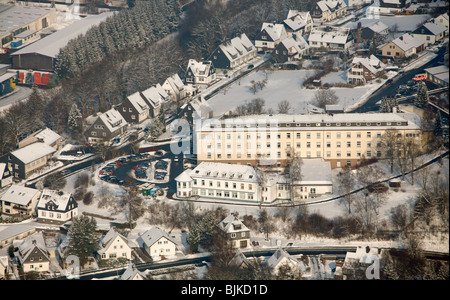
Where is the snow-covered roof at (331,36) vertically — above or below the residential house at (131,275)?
above

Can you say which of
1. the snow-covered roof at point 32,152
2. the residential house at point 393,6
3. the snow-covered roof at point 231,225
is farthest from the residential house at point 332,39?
the snow-covered roof at point 231,225

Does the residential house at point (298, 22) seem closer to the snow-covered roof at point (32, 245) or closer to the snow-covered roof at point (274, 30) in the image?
the snow-covered roof at point (274, 30)

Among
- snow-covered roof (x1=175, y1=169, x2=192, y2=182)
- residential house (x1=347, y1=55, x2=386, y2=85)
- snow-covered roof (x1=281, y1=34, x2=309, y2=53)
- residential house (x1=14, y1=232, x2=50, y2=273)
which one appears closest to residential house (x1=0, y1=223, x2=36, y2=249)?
residential house (x1=14, y1=232, x2=50, y2=273)

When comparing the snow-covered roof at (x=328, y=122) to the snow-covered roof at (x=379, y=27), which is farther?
the snow-covered roof at (x=379, y=27)

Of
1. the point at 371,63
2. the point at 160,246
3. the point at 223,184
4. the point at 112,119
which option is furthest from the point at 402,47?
the point at 160,246

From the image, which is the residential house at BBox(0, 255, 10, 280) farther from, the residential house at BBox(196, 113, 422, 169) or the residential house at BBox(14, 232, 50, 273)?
the residential house at BBox(196, 113, 422, 169)

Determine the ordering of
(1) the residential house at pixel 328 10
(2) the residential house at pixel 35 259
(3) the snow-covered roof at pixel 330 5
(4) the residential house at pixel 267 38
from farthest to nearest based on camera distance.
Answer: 1. (1) the residential house at pixel 328 10
2. (3) the snow-covered roof at pixel 330 5
3. (4) the residential house at pixel 267 38
4. (2) the residential house at pixel 35 259
